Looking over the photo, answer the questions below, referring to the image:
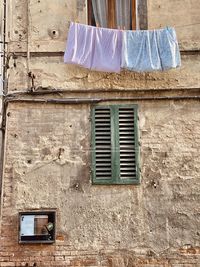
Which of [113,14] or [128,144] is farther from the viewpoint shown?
[113,14]

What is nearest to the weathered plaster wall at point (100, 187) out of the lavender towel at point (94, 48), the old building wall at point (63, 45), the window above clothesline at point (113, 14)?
the old building wall at point (63, 45)

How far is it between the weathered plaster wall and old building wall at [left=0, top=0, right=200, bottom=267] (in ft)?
0.05

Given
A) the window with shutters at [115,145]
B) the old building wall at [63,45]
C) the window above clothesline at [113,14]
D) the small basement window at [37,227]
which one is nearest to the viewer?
the small basement window at [37,227]

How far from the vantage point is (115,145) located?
353 inches

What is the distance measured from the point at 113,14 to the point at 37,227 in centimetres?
415

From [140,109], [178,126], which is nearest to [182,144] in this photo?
[178,126]

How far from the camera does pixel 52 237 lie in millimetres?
8398

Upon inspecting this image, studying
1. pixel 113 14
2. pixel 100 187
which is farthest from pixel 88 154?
pixel 113 14

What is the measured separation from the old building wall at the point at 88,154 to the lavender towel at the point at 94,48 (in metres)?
0.20

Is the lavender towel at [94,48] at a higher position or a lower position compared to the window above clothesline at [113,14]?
lower

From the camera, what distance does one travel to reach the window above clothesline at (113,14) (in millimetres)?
9805

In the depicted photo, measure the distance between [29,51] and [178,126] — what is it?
2955 millimetres

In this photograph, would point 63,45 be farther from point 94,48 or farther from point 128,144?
point 128,144

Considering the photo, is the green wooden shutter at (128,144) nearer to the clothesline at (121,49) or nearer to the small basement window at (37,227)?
the clothesline at (121,49)
